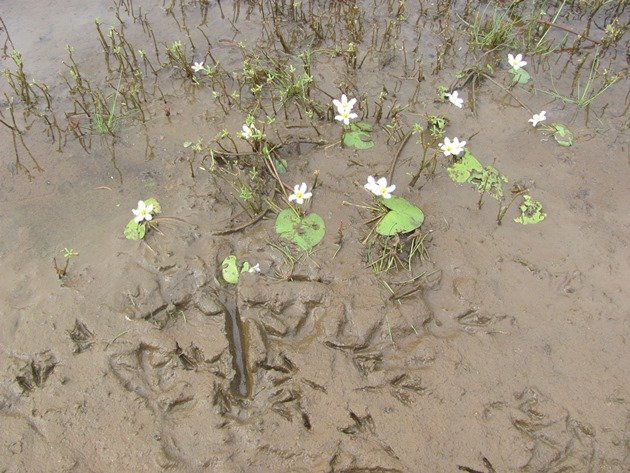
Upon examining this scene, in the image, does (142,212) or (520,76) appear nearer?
(142,212)

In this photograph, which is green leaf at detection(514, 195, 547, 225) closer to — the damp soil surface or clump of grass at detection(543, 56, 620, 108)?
the damp soil surface

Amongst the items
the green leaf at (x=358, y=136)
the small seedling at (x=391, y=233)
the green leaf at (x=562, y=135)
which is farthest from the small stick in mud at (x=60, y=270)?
the green leaf at (x=562, y=135)

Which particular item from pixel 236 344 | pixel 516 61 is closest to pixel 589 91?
pixel 516 61

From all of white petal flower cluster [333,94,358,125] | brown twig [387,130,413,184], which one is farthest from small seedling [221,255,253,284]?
white petal flower cluster [333,94,358,125]

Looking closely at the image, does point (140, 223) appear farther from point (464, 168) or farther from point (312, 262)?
point (464, 168)

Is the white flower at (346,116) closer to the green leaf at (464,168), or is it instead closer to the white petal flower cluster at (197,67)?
the green leaf at (464,168)

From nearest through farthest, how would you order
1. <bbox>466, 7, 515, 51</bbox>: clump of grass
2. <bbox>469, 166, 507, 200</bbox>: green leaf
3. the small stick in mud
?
1. the small stick in mud
2. <bbox>469, 166, 507, 200</bbox>: green leaf
3. <bbox>466, 7, 515, 51</bbox>: clump of grass

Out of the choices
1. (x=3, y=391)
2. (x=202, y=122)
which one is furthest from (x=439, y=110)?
(x=3, y=391)
